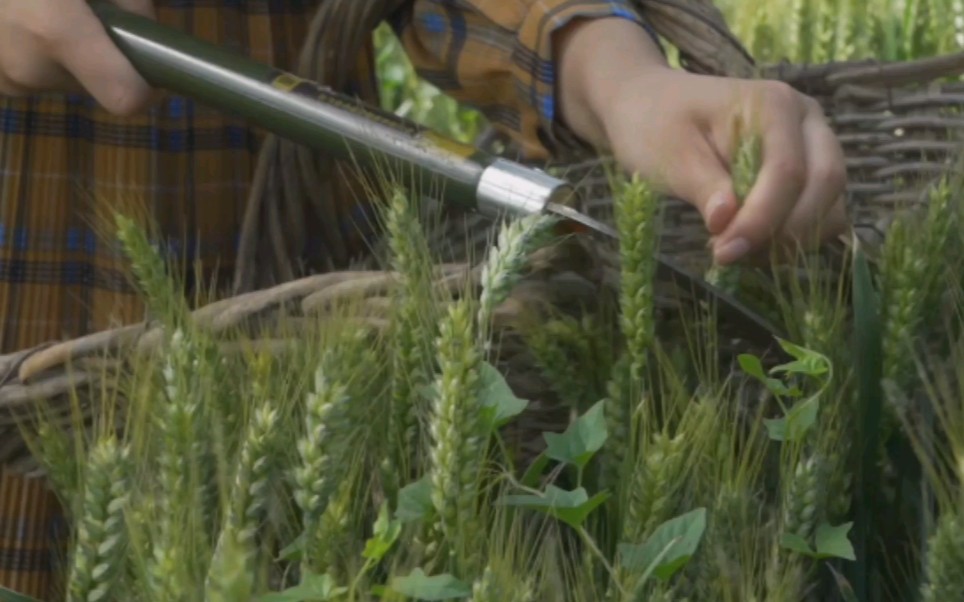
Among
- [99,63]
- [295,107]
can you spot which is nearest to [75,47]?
[99,63]

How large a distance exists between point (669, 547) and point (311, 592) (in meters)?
0.13

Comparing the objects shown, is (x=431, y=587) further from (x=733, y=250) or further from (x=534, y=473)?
(x=733, y=250)

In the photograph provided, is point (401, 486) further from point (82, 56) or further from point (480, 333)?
point (82, 56)

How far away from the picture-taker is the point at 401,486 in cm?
62

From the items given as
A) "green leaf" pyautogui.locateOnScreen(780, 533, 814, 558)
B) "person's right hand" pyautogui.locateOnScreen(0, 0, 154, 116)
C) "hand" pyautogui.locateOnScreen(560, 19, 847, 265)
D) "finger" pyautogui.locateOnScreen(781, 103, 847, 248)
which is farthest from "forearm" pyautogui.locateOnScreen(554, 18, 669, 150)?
"green leaf" pyautogui.locateOnScreen(780, 533, 814, 558)

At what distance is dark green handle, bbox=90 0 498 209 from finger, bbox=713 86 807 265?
0.13 metres

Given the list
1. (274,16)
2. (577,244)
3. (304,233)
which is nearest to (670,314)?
(577,244)

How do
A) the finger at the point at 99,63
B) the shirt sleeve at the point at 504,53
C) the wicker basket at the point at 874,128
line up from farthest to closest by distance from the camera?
the wicker basket at the point at 874,128
the shirt sleeve at the point at 504,53
the finger at the point at 99,63

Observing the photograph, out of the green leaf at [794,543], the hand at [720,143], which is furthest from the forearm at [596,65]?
the green leaf at [794,543]

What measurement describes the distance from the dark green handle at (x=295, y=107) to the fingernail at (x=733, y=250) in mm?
124

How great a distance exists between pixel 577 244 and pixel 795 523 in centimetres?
19

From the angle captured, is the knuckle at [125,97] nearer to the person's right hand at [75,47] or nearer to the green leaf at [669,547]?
the person's right hand at [75,47]

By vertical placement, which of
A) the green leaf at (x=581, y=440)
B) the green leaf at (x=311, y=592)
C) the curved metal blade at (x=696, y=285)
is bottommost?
the green leaf at (x=311, y=592)

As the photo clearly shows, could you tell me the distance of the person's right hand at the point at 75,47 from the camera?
0.87 m
